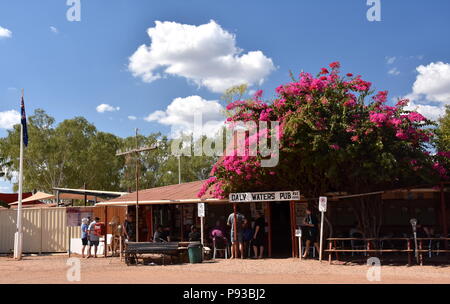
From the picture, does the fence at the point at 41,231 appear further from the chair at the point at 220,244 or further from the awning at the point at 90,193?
the chair at the point at 220,244

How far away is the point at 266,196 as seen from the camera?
15211mm

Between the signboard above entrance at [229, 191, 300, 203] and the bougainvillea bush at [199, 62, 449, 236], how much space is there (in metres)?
0.35

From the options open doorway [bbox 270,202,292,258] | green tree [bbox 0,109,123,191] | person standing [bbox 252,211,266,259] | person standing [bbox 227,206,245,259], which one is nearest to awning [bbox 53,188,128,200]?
open doorway [bbox 270,202,292,258]

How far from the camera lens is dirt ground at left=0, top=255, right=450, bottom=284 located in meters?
10.9

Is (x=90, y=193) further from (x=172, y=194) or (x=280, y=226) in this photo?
(x=280, y=226)

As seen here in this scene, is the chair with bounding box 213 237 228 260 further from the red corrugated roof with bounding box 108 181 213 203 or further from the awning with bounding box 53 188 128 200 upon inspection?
the awning with bounding box 53 188 128 200

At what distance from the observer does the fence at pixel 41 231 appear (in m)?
21.2

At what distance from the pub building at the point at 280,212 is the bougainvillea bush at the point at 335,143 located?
0.58 metres

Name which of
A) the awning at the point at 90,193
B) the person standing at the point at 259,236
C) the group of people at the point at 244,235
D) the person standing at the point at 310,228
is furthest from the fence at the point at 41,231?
the person standing at the point at 310,228

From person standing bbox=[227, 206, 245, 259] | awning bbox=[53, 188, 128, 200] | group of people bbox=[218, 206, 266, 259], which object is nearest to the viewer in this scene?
group of people bbox=[218, 206, 266, 259]

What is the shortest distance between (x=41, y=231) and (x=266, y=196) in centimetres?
1158

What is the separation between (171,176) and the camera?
166ft

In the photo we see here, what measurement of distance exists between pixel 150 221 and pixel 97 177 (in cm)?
2640

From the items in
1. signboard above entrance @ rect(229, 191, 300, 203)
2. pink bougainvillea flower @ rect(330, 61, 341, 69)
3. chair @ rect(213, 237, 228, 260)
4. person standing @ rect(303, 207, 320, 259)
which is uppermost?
pink bougainvillea flower @ rect(330, 61, 341, 69)
